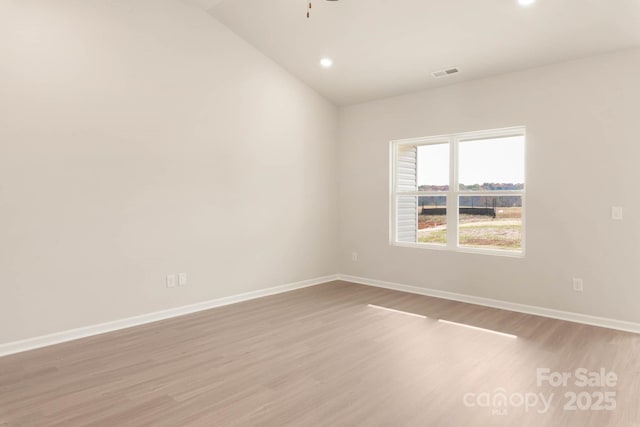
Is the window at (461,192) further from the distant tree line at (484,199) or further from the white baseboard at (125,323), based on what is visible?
the white baseboard at (125,323)

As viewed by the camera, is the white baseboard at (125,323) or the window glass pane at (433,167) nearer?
the white baseboard at (125,323)

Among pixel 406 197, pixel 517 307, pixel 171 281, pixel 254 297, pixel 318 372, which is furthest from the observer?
pixel 406 197

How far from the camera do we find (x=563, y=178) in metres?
3.94

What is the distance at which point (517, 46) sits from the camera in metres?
3.81

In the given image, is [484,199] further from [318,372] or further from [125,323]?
[125,323]

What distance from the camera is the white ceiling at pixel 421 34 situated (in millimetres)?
3367

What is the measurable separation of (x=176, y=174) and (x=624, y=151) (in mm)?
4445

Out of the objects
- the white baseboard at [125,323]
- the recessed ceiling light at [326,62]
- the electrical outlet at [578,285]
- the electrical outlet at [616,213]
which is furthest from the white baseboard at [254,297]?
the recessed ceiling light at [326,62]

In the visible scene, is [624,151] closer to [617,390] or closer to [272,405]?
[617,390]

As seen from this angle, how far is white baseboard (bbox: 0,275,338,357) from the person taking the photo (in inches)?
126

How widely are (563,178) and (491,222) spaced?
36.1 inches

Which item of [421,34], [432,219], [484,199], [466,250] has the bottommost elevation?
[466,250]

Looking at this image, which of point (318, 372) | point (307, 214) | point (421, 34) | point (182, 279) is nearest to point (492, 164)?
point (421, 34)

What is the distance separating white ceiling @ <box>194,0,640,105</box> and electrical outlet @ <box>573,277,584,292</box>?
2246 mm
